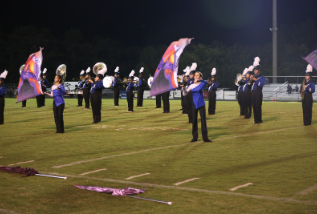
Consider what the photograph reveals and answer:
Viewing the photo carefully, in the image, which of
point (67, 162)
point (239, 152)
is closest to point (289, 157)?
point (239, 152)

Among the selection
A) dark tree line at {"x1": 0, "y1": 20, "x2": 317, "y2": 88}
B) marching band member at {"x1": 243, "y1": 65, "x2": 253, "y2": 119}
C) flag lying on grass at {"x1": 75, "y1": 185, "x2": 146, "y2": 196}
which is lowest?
flag lying on grass at {"x1": 75, "y1": 185, "x2": 146, "y2": 196}

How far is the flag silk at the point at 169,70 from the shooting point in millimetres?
12203

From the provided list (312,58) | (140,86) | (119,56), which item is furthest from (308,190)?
(119,56)

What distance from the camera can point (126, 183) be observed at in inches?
258

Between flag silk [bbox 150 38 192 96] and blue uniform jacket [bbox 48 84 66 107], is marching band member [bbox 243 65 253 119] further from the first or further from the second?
blue uniform jacket [bbox 48 84 66 107]

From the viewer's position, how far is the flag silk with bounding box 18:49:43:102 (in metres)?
14.7

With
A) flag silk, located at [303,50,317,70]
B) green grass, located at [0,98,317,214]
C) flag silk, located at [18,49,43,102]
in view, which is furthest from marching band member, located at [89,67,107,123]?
flag silk, located at [303,50,317,70]

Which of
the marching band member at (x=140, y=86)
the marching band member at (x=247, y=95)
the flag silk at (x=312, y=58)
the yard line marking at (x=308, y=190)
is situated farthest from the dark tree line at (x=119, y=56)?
the yard line marking at (x=308, y=190)

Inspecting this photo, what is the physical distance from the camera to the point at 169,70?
12.4m

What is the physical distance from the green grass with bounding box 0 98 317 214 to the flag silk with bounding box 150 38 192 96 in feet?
4.56

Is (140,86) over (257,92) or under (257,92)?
over

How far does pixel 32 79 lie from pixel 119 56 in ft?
236

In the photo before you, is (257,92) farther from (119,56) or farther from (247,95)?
(119,56)

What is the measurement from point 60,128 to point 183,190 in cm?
827
